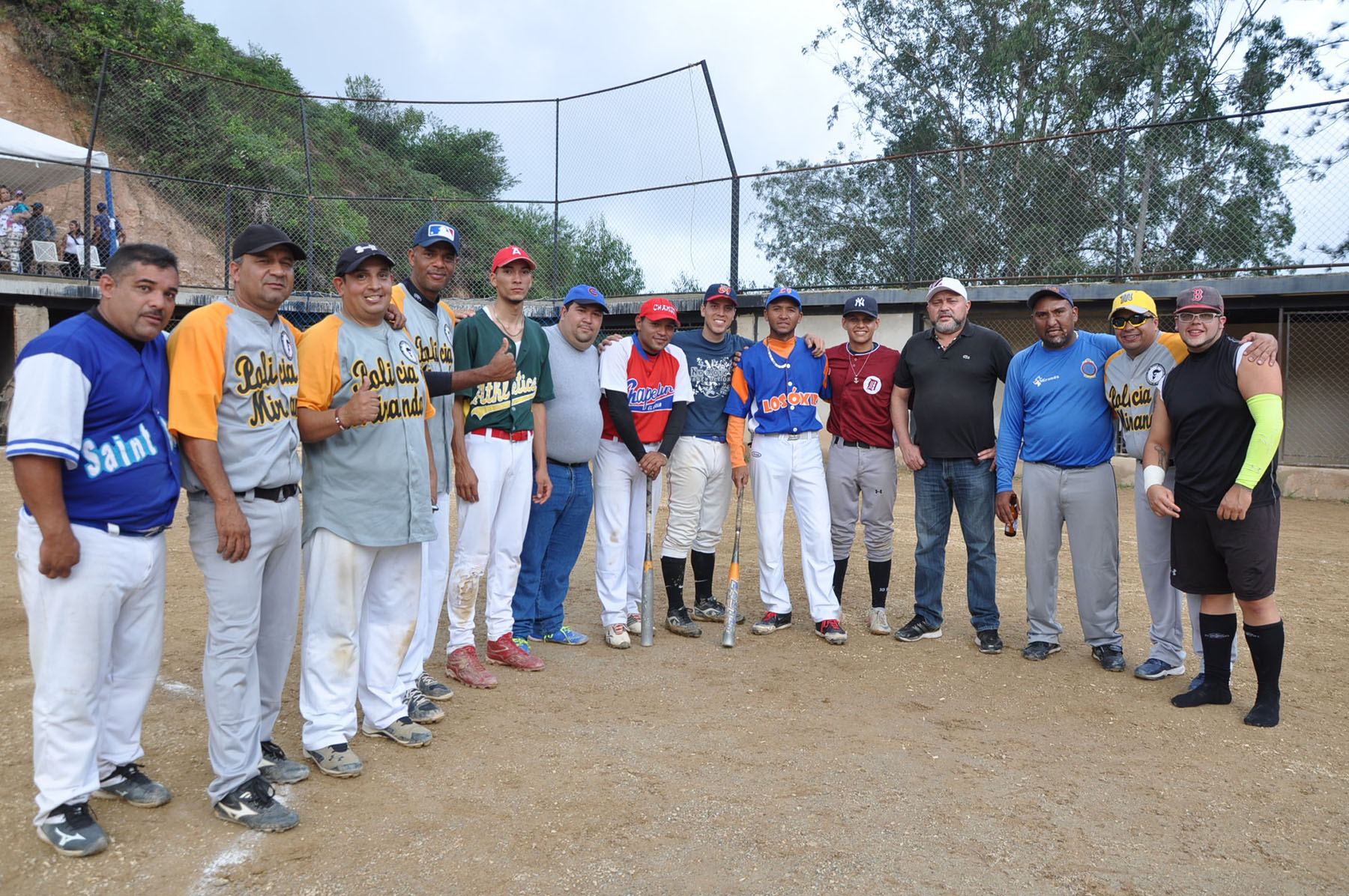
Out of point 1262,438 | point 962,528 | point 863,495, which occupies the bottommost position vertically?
point 962,528

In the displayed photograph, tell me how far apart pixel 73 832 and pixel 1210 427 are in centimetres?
486

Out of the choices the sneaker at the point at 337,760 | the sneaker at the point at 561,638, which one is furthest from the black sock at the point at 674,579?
the sneaker at the point at 337,760

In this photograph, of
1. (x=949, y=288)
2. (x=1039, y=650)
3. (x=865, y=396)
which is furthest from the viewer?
(x=865, y=396)

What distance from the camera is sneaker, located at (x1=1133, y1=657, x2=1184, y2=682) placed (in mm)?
4984

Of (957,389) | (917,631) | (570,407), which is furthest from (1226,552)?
(570,407)

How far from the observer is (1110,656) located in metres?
5.16

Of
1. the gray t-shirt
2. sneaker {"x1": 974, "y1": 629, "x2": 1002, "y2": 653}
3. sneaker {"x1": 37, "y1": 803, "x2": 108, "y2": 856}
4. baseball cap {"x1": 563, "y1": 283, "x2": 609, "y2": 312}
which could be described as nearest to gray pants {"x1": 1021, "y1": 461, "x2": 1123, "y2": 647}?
sneaker {"x1": 974, "y1": 629, "x2": 1002, "y2": 653}

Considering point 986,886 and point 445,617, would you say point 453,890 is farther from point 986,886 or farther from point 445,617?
point 445,617

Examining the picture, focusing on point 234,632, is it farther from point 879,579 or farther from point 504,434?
point 879,579

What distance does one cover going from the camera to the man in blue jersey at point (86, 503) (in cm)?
282

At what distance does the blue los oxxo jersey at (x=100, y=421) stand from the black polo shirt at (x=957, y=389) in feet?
13.0

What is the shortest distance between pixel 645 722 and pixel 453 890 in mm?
1549

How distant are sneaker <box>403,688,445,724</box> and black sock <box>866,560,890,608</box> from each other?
289 cm

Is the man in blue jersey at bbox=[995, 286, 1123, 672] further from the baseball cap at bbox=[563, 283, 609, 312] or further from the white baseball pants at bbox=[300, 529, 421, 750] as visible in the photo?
the white baseball pants at bbox=[300, 529, 421, 750]
